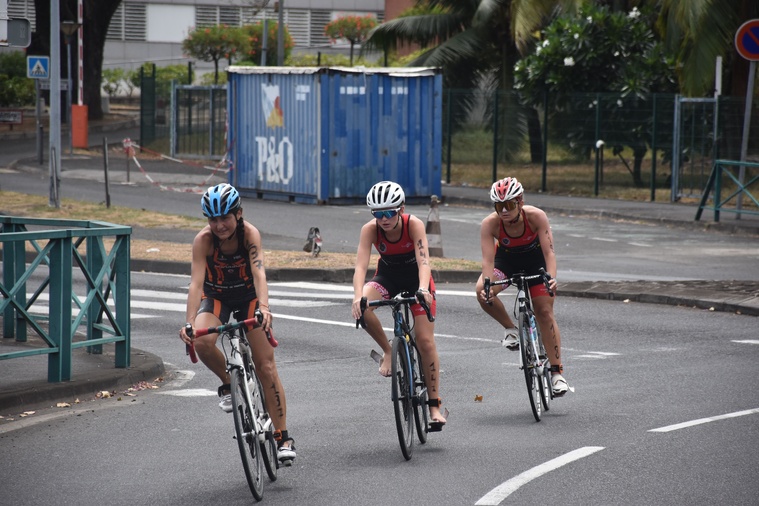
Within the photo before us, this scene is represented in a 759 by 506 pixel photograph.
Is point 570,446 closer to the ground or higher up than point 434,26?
closer to the ground

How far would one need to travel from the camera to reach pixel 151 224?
2159 centimetres

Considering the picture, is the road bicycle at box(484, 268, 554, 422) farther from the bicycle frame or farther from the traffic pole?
the traffic pole

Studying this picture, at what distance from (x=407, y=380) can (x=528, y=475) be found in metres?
0.99

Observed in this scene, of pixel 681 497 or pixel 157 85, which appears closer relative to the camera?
pixel 681 497

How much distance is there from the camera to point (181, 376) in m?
10.6

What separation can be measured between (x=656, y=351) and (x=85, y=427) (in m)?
5.45

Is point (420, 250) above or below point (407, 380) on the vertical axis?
above

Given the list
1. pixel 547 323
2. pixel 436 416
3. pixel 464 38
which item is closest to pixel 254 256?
pixel 436 416

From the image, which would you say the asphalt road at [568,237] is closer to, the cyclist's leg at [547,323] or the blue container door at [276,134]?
the blue container door at [276,134]

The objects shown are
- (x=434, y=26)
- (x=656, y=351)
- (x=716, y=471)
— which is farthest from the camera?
(x=434, y=26)

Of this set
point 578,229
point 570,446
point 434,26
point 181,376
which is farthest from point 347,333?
point 434,26

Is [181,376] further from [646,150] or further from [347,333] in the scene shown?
[646,150]

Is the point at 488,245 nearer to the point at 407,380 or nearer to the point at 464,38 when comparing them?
the point at 407,380

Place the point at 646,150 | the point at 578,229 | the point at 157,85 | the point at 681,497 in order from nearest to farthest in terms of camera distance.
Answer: the point at 681,497
the point at 578,229
the point at 646,150
the point at 157,85
